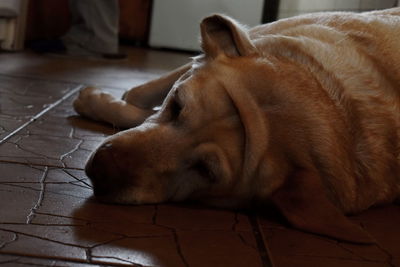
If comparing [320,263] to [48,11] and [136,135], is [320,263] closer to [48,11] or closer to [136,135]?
[136,135]

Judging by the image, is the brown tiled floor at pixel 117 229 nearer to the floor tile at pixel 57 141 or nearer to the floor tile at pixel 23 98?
the floor tile at pixel 57 141

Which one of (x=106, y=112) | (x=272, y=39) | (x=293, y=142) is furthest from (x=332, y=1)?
(x=293, y=142)

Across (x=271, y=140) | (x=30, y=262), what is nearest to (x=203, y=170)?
(x=271, y=140)

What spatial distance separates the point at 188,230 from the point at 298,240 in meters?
0.31

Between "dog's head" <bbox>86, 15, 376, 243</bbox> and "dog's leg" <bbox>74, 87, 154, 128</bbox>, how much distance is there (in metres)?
0.89

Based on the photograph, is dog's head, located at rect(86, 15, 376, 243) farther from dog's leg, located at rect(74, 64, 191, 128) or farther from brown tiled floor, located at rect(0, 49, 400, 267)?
dog's leg, located at rect(74, 64, 191, 128)

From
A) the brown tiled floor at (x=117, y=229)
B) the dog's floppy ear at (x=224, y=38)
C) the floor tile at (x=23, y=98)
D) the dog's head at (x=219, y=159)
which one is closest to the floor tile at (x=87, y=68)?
the floor tile at (x=23, y=98)

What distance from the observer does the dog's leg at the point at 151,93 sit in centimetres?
297

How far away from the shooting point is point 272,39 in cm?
223

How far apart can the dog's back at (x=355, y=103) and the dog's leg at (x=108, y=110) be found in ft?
2.66

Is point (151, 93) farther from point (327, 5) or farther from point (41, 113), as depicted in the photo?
point (327, 5)

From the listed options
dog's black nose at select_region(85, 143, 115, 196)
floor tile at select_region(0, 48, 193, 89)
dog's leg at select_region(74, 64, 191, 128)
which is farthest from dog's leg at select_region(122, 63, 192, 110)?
floor tile at select_region(0, 48, 193, 89)

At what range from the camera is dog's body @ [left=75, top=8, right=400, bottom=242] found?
191 cm

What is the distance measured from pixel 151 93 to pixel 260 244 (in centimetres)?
134
